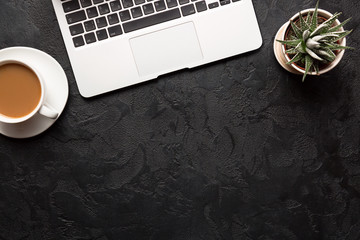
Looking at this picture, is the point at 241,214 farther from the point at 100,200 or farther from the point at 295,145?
the point at 100,200

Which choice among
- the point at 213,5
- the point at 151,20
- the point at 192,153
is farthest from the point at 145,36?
the point at 192,153

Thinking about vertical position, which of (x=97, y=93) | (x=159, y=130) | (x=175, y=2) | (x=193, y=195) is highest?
(x=175, y=2)

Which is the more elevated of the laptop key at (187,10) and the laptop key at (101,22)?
the laptop key at (101,22)

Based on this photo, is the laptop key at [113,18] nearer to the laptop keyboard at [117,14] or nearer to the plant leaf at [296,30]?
the laptop keyboard at [117,14]

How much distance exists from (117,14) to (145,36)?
0.07 m

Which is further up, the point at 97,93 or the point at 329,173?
the point at 97,93

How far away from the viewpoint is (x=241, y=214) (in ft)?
2.76

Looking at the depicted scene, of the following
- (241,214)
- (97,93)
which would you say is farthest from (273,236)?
(97,93)

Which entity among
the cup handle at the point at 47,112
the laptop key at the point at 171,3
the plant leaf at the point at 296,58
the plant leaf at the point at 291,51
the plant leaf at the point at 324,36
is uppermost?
the laptop key at the point at 171,3

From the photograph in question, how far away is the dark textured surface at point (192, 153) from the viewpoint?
0.83 metres

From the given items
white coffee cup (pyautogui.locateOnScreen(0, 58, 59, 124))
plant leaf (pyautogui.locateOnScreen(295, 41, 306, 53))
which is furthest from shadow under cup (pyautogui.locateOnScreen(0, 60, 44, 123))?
plant leaf (pyautogui.locateOnScreen(295, 41, 306, 53))

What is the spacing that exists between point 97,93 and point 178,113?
16 cm

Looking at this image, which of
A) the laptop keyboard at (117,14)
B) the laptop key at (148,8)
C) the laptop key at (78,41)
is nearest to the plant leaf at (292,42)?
the laptop keyboard at (117,14)

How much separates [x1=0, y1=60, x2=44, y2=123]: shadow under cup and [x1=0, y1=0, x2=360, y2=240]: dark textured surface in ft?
0.22
